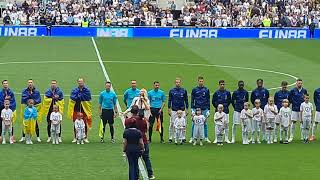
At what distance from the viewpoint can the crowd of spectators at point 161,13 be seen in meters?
62.9

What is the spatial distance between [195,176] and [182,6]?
51.1 metres

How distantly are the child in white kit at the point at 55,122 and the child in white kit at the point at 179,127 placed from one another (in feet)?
11.1

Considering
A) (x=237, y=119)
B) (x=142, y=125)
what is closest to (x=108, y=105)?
(x=237, y=119)

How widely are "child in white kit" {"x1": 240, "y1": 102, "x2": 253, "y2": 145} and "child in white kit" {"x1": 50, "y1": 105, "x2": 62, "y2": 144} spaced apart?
5.38m

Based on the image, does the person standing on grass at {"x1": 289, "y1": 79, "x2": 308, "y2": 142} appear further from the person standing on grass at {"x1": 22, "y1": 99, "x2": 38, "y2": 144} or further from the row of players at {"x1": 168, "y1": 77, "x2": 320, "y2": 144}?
the person standing on grass at {"x1": 22, "y1": 99, "x2": 38, "y2": 144}

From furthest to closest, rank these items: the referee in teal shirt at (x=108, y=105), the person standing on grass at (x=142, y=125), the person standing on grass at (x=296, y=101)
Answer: the person standing on grass at (x=296, y=101) → the referee in teal shirt at (x=108, y=105) → the person standing on grass at (x=142, y=125)

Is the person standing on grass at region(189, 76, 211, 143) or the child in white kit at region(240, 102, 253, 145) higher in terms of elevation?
the person standing on grass at region(189, 76, 211, 143)

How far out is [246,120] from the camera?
2438cm

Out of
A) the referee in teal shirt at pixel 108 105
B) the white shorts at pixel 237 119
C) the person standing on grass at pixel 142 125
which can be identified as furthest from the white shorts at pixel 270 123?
the person standing on grass at pixel 142 125

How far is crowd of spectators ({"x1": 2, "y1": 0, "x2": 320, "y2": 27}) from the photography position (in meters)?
62.9

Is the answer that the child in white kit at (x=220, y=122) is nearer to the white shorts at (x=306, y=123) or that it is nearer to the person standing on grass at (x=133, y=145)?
the white shorts at (x=306, y=123)

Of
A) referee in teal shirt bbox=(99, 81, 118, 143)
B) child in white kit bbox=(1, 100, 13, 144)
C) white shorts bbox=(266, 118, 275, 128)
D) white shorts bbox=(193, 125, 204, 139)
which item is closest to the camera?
child in white kit bbox=(1, 100, 13, 144)

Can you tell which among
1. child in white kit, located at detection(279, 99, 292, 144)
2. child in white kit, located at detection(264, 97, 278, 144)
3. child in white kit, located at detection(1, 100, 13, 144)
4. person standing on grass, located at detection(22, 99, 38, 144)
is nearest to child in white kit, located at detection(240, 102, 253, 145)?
child in white kit, located at detection(264, 97, 278, 144)

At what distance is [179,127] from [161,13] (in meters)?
42.0
